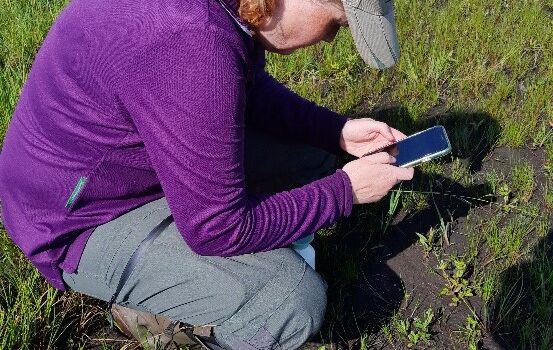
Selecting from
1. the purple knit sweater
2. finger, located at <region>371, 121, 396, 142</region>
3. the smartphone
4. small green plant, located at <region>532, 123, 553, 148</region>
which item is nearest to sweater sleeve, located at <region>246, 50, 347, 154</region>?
finger, located at <region>371, 121, 396, 142</region>

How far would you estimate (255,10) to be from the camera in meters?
1.68

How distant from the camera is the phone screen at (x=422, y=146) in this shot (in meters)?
2.34

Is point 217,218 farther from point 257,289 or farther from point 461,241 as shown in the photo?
point 461,241

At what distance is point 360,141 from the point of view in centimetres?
255

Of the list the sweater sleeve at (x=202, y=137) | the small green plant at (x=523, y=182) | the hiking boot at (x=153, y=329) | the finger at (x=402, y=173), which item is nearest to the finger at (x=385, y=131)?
the finger at (x=402, y=173)

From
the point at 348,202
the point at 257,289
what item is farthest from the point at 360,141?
the point at 257,289

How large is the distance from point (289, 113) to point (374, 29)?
0.80 meters

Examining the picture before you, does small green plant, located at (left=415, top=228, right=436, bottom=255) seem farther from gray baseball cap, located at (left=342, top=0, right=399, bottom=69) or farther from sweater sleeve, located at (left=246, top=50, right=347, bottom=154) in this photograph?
gray baseball cap, located at (left=342, top=0, right=399, bottom=69)

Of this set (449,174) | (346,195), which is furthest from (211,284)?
(449,174)

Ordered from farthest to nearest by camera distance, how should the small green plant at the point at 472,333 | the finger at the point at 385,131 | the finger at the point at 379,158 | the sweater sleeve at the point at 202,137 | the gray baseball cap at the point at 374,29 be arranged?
the finger at the point at 385,131, the small green plant at the point at 472,333, the finger at the point at 379,158, the gray baseball cap at the point at 374,29, the sweater sleeve at the point at 202,137

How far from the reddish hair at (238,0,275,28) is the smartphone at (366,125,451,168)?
0.77 metres

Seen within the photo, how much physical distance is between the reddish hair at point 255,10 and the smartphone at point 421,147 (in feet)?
2.53

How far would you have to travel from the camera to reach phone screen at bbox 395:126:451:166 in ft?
7.68

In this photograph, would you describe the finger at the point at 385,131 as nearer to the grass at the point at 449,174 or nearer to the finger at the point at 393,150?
the finger at the point at 393,150
